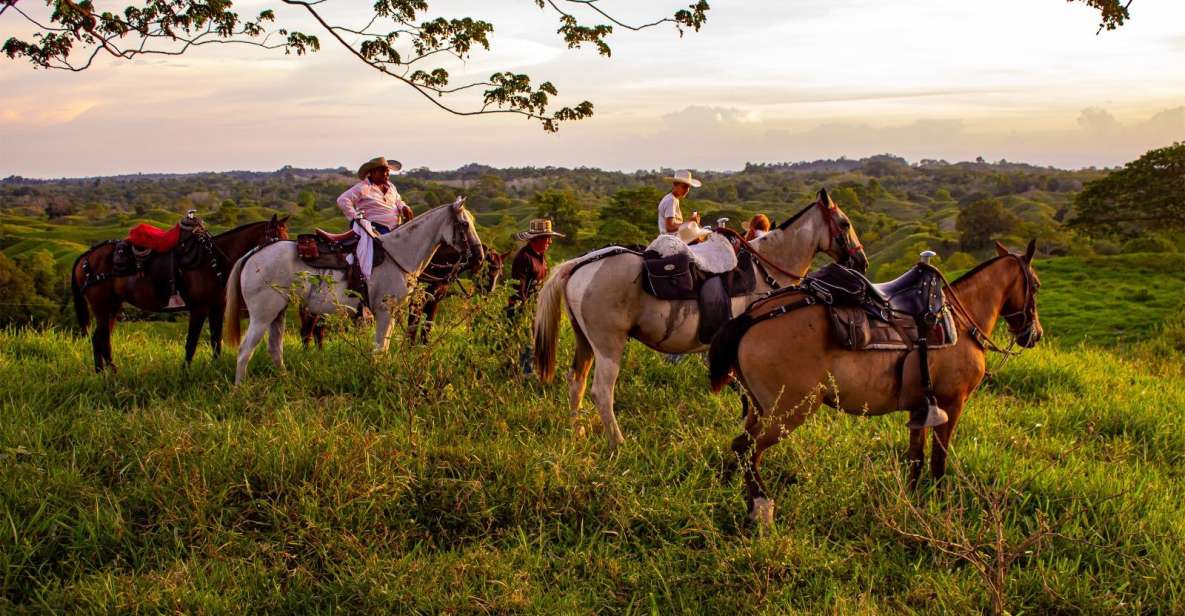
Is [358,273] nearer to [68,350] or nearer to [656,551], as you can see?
[68,350]

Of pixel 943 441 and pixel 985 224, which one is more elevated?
pixel 985 224

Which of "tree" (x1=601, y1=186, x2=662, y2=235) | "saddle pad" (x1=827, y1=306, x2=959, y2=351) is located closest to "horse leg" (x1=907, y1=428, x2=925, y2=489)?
"saddle pad" (x1=827, y1=306, x2=959, y2=351)

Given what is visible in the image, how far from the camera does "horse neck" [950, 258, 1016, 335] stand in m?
5.70

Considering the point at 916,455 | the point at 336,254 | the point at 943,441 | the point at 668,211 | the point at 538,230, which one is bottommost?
the point at 916,455

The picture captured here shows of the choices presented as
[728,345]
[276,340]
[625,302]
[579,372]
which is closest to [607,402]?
[579,372]

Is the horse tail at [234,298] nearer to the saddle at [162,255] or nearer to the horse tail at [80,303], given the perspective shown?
the saddle at [162,255]

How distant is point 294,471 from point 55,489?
149cm

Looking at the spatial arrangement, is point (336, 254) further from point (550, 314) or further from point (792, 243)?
point (792, 243)

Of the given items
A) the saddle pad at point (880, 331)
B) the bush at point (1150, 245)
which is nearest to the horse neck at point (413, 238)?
the saddle pad at point (880, 331)

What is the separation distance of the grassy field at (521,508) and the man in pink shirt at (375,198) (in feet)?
8.26

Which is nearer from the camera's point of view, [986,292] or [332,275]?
[986,292]

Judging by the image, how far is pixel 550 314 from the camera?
6.86 meters

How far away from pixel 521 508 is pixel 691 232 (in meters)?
3.59

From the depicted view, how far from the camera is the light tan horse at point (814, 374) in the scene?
506 cm
